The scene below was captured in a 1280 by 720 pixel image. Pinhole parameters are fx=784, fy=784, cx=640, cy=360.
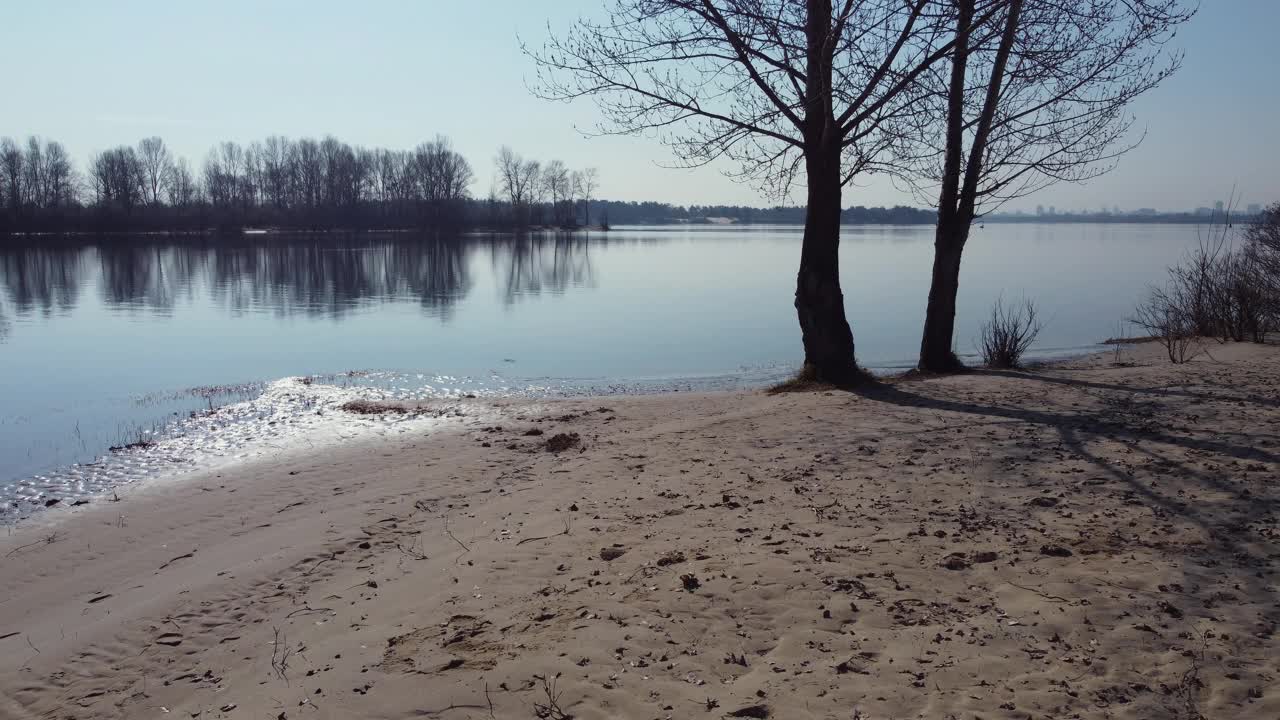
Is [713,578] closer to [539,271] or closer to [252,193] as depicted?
[539,271]

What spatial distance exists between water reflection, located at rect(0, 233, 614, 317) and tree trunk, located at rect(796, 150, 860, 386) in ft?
51.9

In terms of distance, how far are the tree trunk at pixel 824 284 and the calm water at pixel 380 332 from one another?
4.08 metres

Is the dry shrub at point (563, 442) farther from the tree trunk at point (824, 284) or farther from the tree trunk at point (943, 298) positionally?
the tree trunk at point (943, 298)

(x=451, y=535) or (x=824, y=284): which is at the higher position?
(x=824, y=284)

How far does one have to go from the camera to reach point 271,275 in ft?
128

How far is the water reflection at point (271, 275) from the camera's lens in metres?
27.9

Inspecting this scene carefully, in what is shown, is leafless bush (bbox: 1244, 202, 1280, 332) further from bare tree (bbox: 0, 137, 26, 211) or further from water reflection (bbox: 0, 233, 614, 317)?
bare tree (bbox: 0, 137, 26, 211)

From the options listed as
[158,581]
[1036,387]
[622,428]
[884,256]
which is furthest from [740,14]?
[884,256]

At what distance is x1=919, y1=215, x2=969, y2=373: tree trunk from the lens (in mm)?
11930

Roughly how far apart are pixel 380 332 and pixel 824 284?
14.1 metres

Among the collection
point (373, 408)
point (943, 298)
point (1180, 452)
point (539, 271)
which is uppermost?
point (943, 298)

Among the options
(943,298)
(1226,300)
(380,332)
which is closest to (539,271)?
(380,332)

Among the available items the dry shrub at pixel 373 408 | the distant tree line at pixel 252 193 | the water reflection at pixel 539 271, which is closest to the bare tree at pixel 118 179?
the distant tree line at pixel 252 193

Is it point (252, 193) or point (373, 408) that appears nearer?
point (373, 408)
